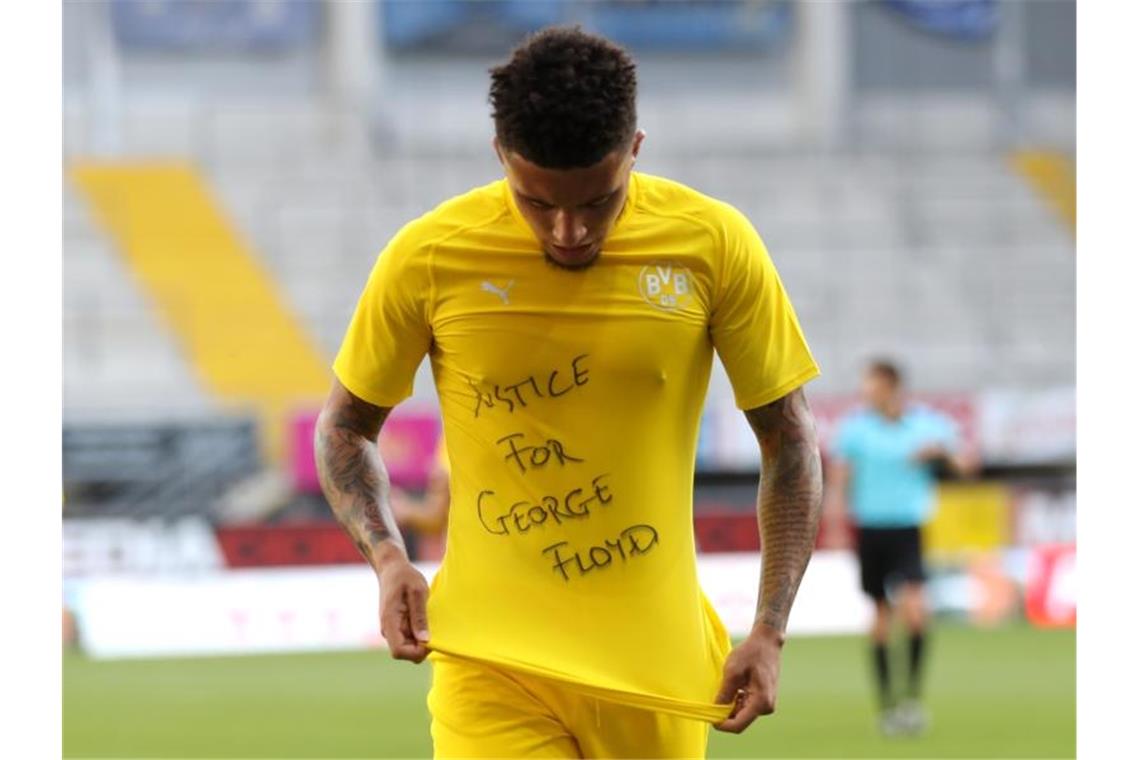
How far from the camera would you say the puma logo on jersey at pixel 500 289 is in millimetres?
3990

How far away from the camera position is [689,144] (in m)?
26.0

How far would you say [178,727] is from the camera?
11.8 meters

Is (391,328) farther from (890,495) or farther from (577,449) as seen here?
(890,495)

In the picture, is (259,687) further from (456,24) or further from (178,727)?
(456,24)

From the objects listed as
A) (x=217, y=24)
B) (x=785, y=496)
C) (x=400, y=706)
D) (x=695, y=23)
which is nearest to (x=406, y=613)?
(x=785, y=496)

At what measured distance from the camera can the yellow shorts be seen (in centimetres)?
398

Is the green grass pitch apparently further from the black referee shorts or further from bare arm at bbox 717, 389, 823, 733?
bare arm at bbox 717, 389, 823, 733

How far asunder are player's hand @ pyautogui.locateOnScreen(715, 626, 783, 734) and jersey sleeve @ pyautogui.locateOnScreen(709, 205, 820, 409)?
0.50 metres

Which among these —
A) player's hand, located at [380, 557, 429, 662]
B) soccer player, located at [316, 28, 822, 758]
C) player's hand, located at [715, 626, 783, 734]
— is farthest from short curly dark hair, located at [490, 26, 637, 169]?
player's hand, located at [715, 626, 783, 734]

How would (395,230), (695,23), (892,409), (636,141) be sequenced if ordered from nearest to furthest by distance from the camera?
(636,141), (892,409), (395,230), (695,23)

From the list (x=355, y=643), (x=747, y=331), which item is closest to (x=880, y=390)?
(x=355, y=643)

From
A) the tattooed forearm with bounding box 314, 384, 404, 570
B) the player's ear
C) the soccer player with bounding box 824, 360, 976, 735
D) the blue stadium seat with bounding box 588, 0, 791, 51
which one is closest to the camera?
the player's ear

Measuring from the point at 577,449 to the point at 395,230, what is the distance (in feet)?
65.8

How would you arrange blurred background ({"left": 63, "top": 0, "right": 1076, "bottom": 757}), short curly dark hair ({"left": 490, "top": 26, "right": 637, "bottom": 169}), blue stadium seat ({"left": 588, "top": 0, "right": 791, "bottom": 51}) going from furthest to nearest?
blue stadium seat ({"left": 588, "top": 0, "right": 791, "bottom": 51}) < blurred background ({"left": 63, "top": 0, "right": 1076, "bottom": 757}) < short curly dark hair ({"left": 490, "top": 26, "right": 637, "bottom": 169})
